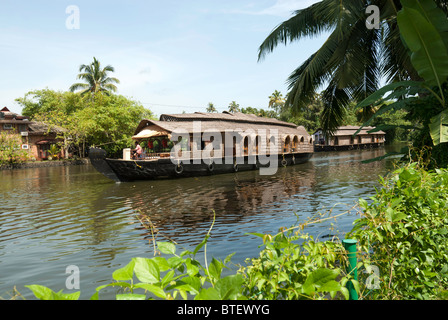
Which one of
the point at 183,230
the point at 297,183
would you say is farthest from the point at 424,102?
the point at 297,183

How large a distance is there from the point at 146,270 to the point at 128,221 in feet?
23.7

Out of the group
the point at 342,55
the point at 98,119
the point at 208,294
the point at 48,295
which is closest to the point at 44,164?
the point at 98,119

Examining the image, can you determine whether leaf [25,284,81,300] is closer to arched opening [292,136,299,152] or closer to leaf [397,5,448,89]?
leaf [397,5,448,89]

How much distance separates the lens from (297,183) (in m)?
14.6

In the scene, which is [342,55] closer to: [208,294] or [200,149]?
[208,294]

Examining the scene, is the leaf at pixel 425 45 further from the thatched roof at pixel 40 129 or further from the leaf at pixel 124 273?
the thatched roof at pixel 40 129

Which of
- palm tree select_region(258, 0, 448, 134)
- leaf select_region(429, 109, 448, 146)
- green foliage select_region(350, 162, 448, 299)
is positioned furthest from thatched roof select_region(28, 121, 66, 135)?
green foliage select_region(350, 162, 448, 299)

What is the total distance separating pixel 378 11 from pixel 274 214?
5648mm

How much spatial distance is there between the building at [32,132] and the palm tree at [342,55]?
3292 cm

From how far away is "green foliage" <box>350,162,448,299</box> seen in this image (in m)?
2.39

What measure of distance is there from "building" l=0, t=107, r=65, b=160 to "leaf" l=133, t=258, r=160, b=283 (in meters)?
38.3

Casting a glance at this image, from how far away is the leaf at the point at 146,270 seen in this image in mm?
1382

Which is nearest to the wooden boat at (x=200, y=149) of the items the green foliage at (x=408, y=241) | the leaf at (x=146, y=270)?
the green foliage at (x=408, y=241)
